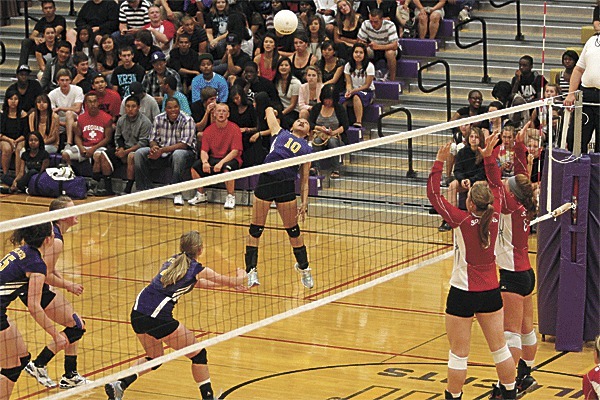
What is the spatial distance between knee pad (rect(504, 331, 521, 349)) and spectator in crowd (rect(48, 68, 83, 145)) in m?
11.3

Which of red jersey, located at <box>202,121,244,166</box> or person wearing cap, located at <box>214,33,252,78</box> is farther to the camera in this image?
person wearing cap, located at <box>214,33,252,78</box>

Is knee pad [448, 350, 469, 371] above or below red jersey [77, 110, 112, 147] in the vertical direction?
below

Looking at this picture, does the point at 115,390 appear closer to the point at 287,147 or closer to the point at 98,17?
the point at 287,147

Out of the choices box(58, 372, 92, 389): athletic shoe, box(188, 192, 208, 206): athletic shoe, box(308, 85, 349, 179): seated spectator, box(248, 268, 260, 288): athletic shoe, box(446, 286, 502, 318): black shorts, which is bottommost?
box(58, 372, 92, 389): athletic shoe

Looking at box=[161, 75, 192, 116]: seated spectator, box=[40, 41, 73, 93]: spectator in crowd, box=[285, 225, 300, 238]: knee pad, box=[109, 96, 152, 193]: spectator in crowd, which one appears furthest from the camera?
box=[40, 41, 73, 93]: spectator in crowd

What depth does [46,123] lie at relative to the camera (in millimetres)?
19906

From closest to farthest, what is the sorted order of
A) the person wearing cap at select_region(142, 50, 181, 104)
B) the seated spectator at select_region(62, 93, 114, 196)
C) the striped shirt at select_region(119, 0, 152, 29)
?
the seated spectator at select_region(62, 93, 114, 196)
the person wearing cap at select_region(142, 50, 181, 104)
the striped shirt at select_region(119, 0, 152, 29)

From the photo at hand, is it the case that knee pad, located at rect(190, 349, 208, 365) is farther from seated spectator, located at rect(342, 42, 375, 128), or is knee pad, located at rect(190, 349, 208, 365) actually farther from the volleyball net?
seated spectator, located at rect(342, 42, 375, 128)

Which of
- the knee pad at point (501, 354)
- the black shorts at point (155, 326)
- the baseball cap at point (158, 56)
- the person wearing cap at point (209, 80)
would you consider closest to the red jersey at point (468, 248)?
the knee pad at point (501, 354)

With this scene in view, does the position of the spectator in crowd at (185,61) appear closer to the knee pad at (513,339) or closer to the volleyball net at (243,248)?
the volleyball net at (243,248)

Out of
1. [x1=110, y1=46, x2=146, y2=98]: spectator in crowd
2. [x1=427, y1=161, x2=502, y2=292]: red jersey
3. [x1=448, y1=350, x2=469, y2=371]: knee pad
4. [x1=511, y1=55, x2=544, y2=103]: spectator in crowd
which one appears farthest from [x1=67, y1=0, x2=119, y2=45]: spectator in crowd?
[x1=448, y1=350, x2=469, y2=371]: knee pad

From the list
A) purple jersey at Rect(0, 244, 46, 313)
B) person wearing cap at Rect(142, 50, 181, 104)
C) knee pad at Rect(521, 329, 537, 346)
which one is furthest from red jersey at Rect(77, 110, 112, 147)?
knee pad at Rect(521, 329, 537, 346)

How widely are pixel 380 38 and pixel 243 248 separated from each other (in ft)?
18.3

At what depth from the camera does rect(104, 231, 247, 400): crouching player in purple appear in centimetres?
998
